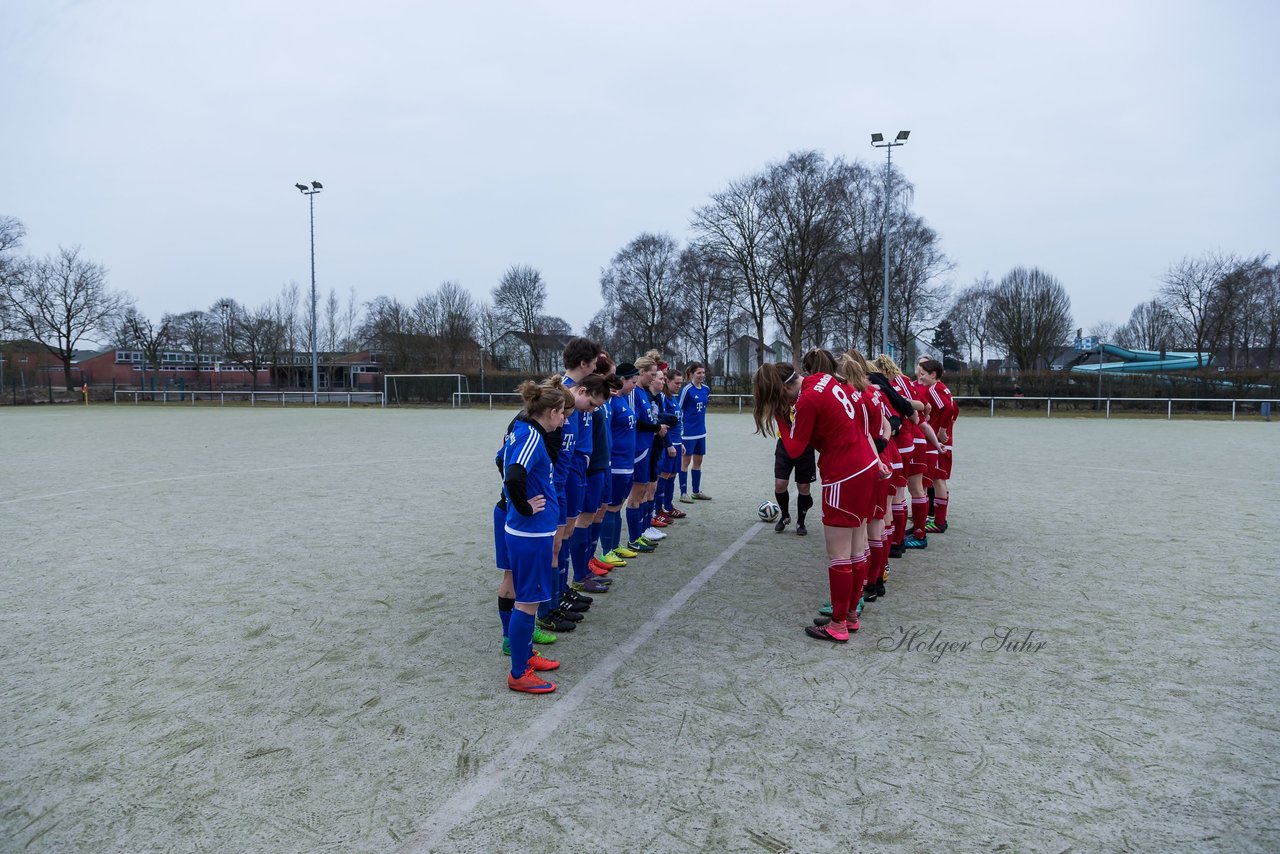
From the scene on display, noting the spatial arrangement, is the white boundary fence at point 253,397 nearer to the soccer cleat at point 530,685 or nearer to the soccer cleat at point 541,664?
the soccer cleat at point 541,664

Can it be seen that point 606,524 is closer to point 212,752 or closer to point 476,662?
point 476,662

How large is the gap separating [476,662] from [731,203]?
35.9m

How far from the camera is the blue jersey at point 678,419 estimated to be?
8.86 meters

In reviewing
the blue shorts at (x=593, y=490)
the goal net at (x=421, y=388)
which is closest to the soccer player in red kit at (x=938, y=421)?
the blue shorts at (x=593, y=490)

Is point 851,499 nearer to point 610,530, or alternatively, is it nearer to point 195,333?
point 610,530

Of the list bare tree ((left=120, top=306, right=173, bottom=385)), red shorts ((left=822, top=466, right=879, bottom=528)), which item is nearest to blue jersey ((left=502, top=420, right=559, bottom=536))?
red shorts ((left=822, top=466, right=879, bottom=528))

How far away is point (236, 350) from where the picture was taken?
60.2 m

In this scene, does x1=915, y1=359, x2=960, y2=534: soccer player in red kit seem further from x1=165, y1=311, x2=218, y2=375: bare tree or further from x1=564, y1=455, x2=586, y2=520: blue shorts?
x1=165, y1=311, x2=218, y2=375: bare tree

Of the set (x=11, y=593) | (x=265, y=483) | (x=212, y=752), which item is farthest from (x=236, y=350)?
(x=212, y=752)

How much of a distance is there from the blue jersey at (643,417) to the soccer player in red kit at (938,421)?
288 centimetres

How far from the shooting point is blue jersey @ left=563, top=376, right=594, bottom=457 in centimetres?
522

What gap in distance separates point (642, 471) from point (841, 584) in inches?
113

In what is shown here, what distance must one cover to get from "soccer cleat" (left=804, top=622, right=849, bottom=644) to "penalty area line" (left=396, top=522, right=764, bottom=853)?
1.08m

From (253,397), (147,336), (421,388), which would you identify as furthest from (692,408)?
(147,336)
